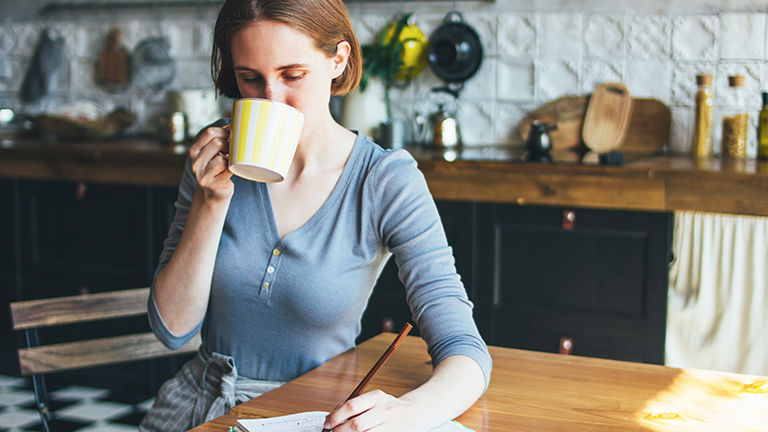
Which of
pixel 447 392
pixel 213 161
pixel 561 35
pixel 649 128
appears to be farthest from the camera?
pixel 561 35

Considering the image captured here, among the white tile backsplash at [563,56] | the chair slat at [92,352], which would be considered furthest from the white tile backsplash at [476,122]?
the chair slat at [92,352]

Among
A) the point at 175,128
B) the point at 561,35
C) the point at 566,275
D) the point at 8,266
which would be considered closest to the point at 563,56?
the point at 561,35

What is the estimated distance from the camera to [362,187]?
110 centimetres

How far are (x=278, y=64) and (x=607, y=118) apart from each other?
5.56 ft

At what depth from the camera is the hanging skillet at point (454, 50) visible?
100 inches

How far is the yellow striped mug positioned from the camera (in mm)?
837

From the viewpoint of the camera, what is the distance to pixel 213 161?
94 cm

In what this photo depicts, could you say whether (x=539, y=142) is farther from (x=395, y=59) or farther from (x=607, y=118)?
(x=395, y=59)

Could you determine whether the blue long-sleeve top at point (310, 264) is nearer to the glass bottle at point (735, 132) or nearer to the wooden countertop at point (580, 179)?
the wooden countertop at point (580, 179)

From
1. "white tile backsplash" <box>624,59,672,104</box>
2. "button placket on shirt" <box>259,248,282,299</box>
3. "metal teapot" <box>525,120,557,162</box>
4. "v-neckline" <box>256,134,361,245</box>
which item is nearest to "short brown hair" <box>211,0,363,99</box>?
"v-neckline" <box>256,134,361,245</box>

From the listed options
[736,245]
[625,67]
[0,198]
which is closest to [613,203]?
[736,245]

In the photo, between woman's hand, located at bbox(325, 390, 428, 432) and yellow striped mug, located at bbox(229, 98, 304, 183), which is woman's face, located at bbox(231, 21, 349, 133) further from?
woman's hand, located at bbox(325, 390, 428, 432)

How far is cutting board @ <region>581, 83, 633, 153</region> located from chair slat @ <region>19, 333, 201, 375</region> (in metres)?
1.61

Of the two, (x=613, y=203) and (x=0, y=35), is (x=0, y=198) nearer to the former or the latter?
(x=0, y=35)
